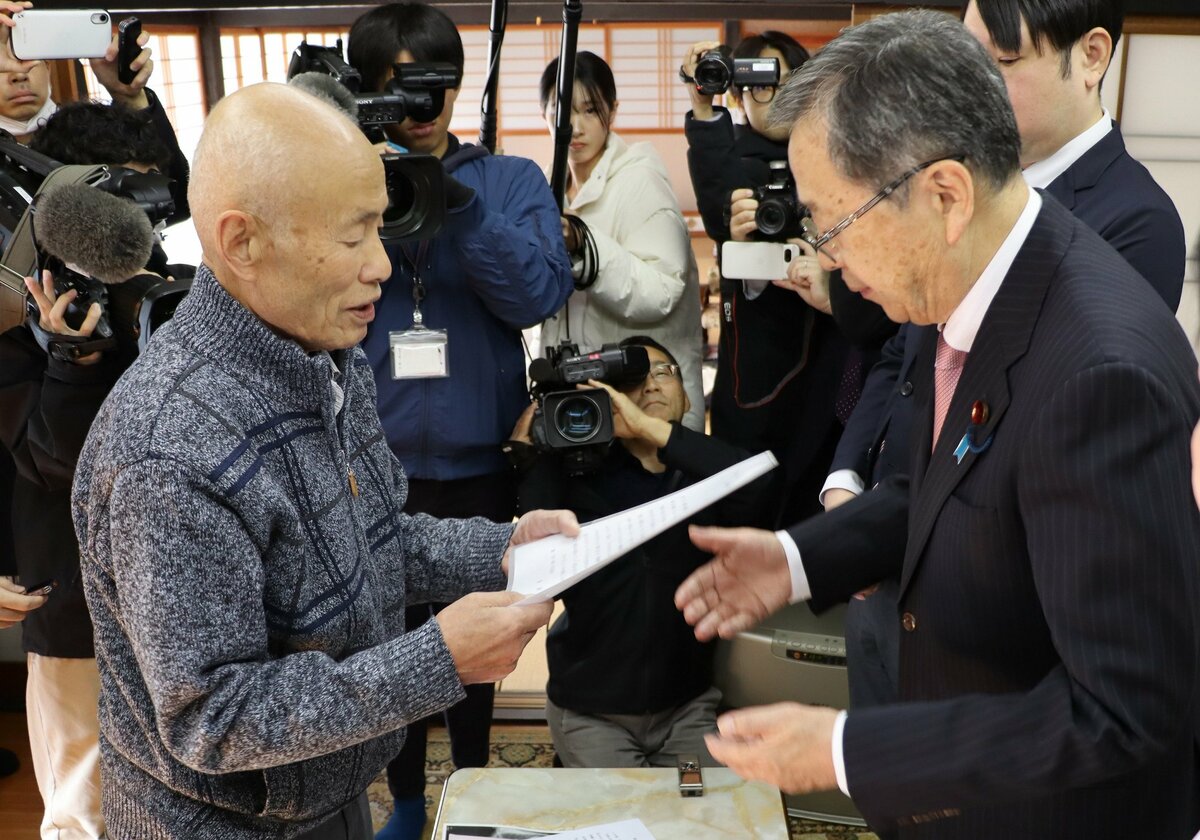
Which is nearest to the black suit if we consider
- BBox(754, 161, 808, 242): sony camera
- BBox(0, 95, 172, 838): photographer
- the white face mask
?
BBox(754, 161, 808, 242): sony camera

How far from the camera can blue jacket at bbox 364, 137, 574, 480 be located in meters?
2.25

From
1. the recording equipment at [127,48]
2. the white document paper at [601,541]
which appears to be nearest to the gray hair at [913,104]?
the white document paper at [601,541]

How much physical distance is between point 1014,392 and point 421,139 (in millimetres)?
1537

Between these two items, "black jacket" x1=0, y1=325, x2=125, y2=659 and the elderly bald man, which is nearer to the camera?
the elderly bald man

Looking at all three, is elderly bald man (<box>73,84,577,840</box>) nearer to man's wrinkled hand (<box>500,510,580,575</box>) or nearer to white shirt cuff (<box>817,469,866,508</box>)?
man's wrinkled hand (<box>500,510,580,575</box>)

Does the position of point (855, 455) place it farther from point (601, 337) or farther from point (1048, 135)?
point (601, 337)

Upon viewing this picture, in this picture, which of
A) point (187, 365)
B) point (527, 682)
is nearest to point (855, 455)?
point (187, 365)

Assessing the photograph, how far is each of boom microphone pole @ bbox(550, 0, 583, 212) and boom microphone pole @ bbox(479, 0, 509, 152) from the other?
133 mm

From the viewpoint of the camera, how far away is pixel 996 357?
1.11 metres

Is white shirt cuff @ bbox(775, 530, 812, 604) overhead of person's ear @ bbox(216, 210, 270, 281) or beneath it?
beneath

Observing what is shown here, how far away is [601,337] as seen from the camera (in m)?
2.69

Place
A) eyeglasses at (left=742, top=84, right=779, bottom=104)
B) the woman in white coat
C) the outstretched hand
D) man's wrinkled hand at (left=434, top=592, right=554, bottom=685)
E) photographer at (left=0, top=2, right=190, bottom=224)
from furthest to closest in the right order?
the woman in white coat → eyeglasses at (left=742, top=84, right=779, bottom=104) → photographer at (left=0, top=2, right=190, bottom=224) → the outstretched hand → man's wrinkled hand at (left=434, top=592, right=554, bottom=685)

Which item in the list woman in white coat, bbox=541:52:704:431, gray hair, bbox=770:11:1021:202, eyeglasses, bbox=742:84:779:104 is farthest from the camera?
woman in white coat, bbox=541:52:704:431

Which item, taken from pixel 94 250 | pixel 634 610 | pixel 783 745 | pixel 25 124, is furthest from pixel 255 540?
pixel 25 124
